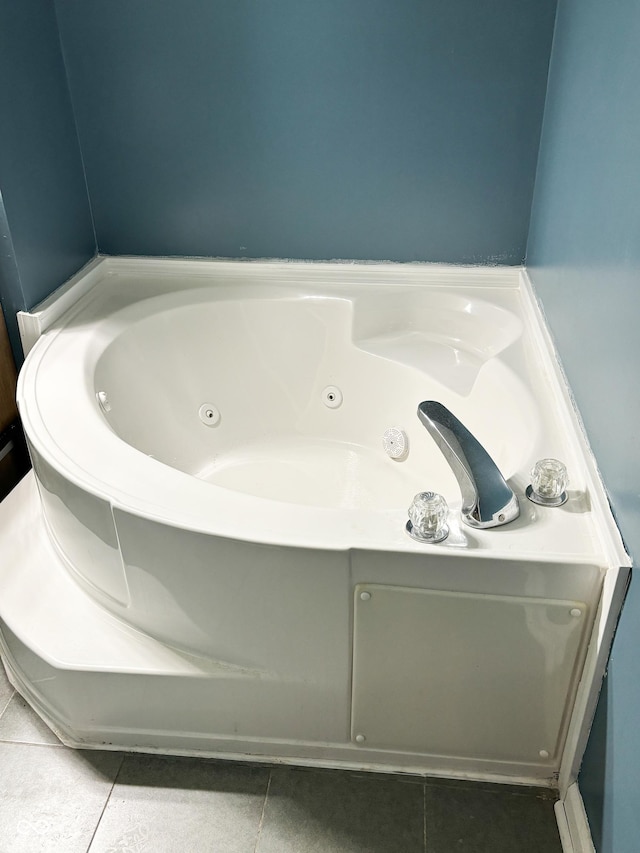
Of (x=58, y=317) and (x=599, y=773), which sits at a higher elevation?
(x=58, y=317)

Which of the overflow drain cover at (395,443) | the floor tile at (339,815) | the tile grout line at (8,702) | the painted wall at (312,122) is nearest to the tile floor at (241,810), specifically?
the floor tile at (339,815)

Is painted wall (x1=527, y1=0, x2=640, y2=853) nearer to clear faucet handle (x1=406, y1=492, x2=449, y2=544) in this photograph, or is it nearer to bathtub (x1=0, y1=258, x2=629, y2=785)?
bathtub (x1=0, y1=258, x2=629, y2=785)

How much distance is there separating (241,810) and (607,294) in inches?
46.2

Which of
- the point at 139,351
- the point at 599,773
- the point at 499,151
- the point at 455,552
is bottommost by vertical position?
the point at 599,773

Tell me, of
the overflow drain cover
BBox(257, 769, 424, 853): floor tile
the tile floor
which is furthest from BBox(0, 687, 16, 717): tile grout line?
the overflow drain cover

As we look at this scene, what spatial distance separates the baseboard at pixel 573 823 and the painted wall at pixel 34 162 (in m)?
1.67

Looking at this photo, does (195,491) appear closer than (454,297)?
Yes

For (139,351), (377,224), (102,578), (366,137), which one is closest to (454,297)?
(377,224)

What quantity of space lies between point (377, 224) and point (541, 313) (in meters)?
0.56

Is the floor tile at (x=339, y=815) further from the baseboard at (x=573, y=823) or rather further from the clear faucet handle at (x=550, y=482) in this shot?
the clear faucet handle at (x=550, y=482)

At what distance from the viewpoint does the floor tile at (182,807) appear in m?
1.44

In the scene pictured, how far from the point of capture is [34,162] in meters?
1.99

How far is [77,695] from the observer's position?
1.55 metres

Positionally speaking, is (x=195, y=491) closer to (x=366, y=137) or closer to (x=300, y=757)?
(x=300, y=757)
